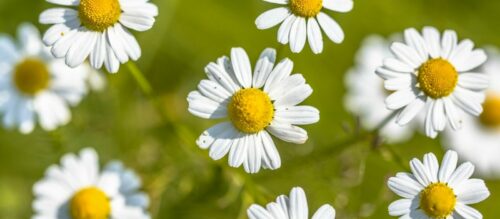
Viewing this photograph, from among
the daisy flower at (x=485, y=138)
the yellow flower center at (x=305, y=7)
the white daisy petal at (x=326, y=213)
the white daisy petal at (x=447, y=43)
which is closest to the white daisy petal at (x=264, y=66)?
the yellow flower center at (x=305, y=7)

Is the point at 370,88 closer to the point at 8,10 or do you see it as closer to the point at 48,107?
the point at 48,107

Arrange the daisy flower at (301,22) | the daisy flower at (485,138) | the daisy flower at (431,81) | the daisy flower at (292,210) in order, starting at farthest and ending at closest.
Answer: the daisy flower at (485,138) → the daisy flower at (431,81) → the daisy flower at (301,22) → the daisy flower at (292,210)

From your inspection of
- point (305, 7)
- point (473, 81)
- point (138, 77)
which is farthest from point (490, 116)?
point (138, 77)

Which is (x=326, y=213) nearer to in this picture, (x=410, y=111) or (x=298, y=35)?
(x=410, y=111)

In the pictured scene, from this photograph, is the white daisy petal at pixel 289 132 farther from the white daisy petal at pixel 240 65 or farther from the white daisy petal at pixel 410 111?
the white daisy petal at pixel 410 111

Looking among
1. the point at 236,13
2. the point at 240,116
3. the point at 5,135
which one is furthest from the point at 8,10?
the point at 240,116

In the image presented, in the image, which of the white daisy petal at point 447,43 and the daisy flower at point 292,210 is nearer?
the daisy flower at point 292,210

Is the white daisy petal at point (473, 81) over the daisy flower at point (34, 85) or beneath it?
beneath
